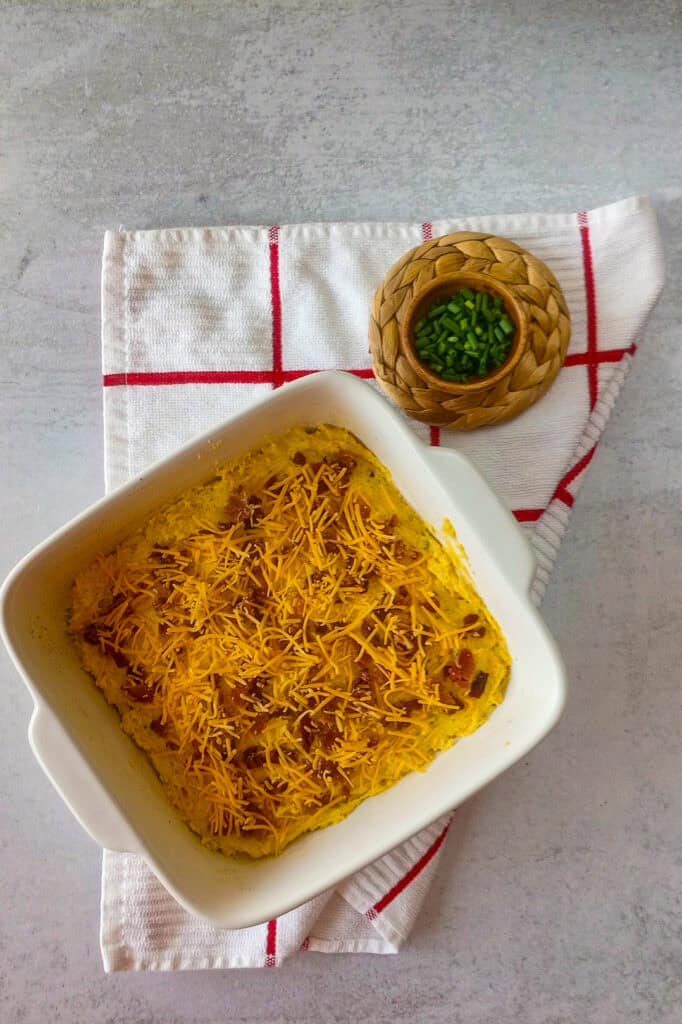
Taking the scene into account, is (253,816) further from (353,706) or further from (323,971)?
(323,971)

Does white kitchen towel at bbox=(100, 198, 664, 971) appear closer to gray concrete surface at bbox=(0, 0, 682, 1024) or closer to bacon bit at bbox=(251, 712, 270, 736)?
gray concrete surface at bbox=(0, 0, 682, 1024)

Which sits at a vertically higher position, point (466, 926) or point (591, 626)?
point (591, 626)

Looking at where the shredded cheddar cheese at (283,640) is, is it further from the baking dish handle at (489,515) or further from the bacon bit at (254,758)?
the baking dish handle at (489,515)

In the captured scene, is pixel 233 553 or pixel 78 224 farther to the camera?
pixel 78 224

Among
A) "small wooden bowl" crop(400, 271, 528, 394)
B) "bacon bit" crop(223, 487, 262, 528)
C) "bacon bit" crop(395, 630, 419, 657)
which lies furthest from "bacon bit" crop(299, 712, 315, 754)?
"small wooden bowl" crop(400, 271, 528, 394)

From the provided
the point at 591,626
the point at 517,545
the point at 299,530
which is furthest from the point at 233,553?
the point at 591,626

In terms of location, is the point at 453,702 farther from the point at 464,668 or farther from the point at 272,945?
the point at 272,945
